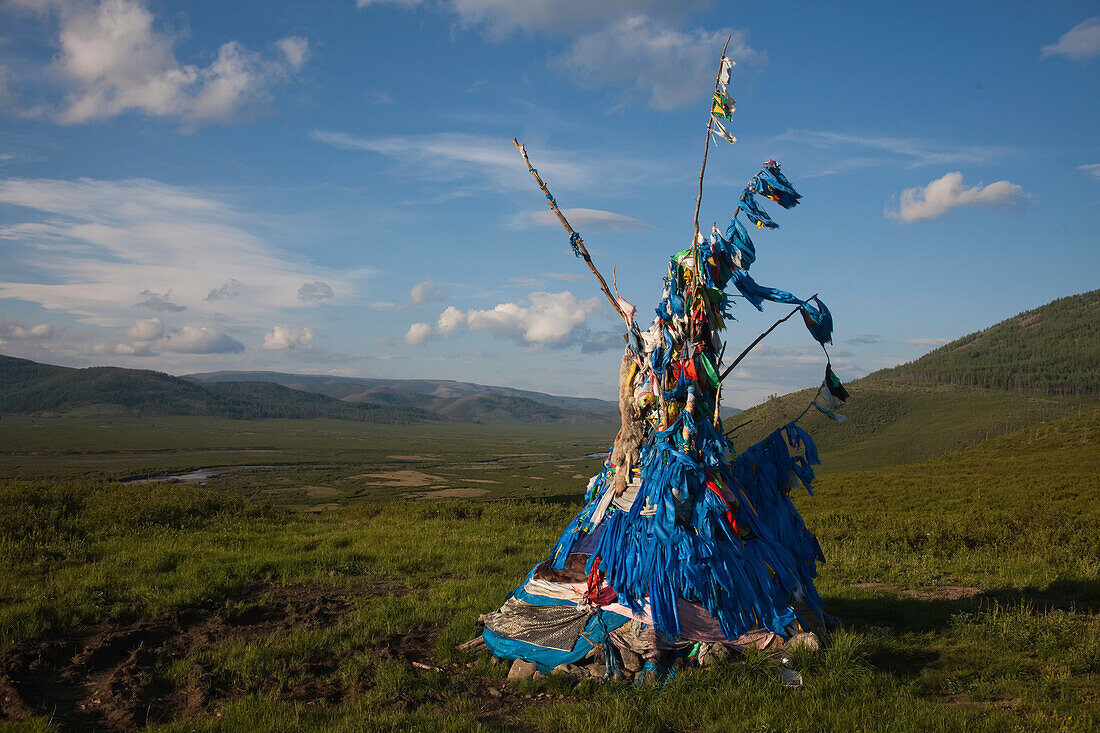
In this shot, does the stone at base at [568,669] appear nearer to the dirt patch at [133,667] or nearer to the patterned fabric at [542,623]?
the patterned fabric at [542,623]

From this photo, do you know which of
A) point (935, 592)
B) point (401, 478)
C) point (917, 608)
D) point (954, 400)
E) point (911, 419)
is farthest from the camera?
point (954, 400)

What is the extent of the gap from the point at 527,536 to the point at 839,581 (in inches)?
245

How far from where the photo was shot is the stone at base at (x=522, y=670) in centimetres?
673

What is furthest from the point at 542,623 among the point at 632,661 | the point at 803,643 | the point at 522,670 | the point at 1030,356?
the point at 1030,356

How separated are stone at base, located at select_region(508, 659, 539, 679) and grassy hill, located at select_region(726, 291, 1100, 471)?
46397 millimetres

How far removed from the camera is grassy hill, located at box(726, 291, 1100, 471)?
71.8 metres

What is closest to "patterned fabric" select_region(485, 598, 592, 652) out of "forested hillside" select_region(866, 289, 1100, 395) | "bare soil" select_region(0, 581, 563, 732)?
"bare soil" select_region(0, 581, 563, 732)

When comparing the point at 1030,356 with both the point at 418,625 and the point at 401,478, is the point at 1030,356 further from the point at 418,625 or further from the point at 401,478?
the point at 418,625

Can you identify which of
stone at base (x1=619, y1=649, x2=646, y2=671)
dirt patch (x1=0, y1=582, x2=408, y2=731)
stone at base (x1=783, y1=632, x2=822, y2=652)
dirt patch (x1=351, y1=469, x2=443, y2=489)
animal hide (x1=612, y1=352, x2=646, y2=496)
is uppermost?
animal hide (x1=612, y1=352, x2=646, y2=496)

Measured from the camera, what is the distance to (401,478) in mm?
77750

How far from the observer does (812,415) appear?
92625 millimetres

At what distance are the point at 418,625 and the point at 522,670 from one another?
2.04 metres

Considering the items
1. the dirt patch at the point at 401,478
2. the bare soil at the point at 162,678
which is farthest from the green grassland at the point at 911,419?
the bare soil at the point at 162,678

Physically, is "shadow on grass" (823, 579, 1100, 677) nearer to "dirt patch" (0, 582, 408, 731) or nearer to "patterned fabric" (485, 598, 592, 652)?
"patterned fabric" (485, 598, 592, 652)
